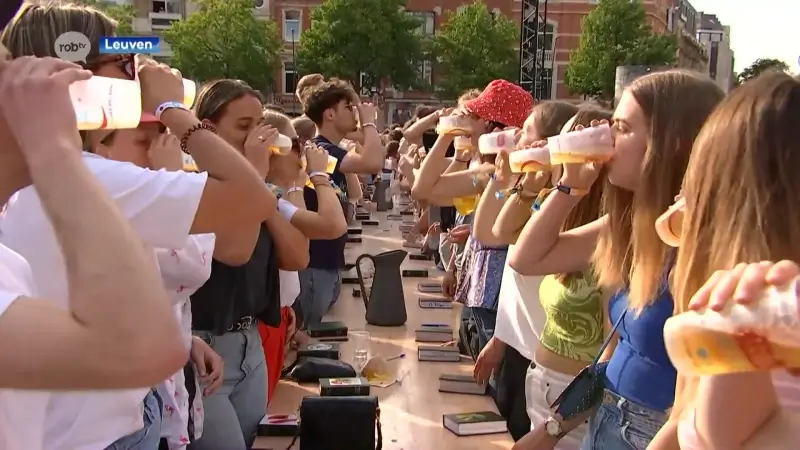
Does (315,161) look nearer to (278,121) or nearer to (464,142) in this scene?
(278,121)

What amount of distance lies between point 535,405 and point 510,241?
2.46 feet

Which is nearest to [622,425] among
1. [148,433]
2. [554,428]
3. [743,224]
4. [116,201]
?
[554,428]

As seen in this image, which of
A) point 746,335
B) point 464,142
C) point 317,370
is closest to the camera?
point 746,335

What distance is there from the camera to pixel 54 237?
4.17 ft

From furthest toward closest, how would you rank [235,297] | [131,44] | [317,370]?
[317,370]
[235,297]
[131,44]

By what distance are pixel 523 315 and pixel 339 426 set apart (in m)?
0.77

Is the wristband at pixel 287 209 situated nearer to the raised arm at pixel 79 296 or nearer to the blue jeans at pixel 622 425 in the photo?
the blue jeans at pixel 622 425

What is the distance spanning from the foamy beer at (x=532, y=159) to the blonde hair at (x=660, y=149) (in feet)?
1.96

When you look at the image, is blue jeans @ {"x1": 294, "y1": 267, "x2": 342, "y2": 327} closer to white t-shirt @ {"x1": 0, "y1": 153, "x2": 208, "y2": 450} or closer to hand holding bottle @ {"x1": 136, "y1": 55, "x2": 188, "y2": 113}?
hand holding bottle @ {"x1": 136, "y1": 55, "x2": 188, "y2": 113}

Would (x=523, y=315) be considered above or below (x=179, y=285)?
below

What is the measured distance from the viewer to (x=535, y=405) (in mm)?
2158

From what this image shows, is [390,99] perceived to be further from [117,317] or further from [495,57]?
[117,317]

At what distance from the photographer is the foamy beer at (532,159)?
7.85ft

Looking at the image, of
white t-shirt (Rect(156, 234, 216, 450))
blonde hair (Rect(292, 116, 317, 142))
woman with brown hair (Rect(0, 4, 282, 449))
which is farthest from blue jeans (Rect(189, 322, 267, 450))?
blonde hair (Rect(292, 116, 317, 142))
